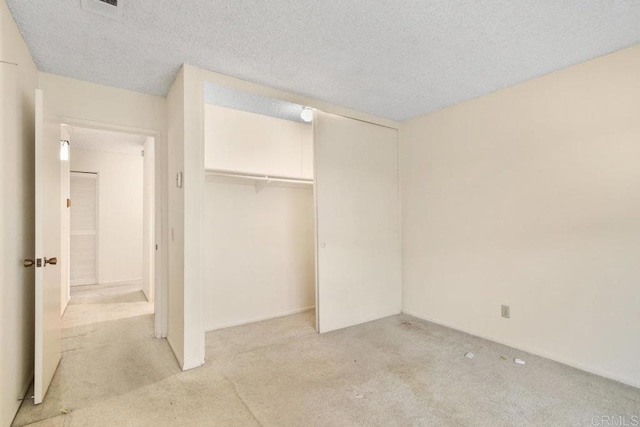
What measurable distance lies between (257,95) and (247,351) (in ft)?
7.75

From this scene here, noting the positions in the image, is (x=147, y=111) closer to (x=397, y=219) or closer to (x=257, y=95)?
(x=257, y=95)

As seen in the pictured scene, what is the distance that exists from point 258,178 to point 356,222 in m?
1.20

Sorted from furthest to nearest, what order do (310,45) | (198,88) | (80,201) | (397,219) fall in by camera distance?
(80,201), (397,219), (198,88), (310,45)

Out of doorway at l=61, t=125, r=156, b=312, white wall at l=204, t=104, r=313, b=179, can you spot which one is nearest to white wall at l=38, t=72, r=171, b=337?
white wall at l=204, t=104, r=313, b=179

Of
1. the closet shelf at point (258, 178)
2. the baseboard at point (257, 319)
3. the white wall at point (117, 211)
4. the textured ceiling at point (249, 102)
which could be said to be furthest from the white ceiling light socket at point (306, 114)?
the white wall at point (117, 211)

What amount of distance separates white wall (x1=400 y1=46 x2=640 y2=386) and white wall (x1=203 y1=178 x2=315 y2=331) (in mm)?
1510

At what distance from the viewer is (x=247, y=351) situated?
2.78 meters

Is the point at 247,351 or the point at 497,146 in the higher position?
the point at 497,146

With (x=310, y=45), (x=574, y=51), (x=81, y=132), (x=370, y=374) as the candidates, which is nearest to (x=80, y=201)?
(x=81, y=132)

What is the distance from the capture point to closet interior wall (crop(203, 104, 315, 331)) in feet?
11.1

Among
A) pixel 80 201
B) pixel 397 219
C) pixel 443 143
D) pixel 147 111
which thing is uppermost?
pixel 147 111

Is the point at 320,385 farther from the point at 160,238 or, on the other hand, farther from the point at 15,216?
the point at 15,216

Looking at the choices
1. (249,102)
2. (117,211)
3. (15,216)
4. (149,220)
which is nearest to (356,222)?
(249,102)

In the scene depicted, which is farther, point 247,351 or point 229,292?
point 229,292
